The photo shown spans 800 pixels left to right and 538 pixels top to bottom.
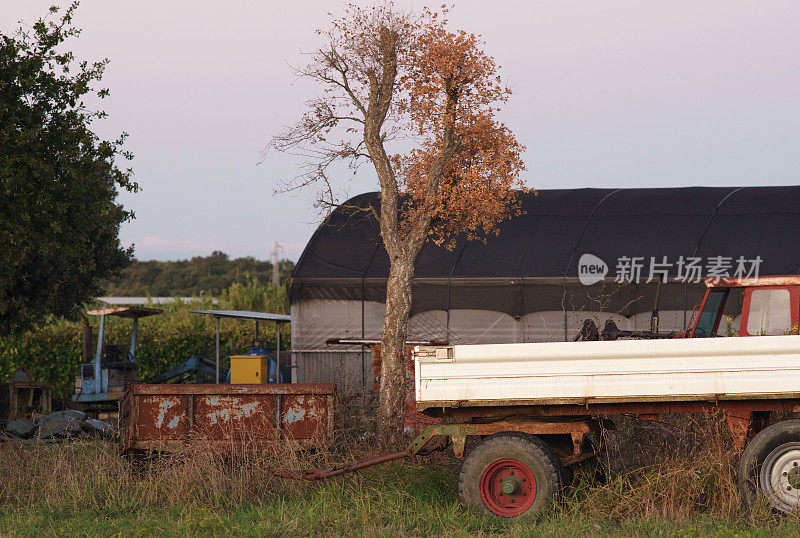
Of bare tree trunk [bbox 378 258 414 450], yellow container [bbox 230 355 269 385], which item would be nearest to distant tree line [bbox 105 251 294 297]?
yellow container [bbox 230 355 269 385]

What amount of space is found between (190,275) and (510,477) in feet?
225

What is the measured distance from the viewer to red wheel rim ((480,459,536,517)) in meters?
9.23

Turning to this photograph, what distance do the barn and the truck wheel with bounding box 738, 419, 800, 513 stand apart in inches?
411

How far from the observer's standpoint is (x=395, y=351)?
13477mm

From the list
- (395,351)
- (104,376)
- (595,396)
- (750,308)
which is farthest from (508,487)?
(104,376)

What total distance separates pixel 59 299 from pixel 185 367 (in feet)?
11.8

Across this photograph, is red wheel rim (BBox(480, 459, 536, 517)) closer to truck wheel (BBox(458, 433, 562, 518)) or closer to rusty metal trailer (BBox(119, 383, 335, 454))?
truck wheel (BBox(458, 433, 562, 518))

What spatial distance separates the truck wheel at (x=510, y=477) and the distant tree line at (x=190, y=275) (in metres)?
63.1

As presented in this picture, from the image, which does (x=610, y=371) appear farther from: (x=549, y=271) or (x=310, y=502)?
(x=549, y=271)

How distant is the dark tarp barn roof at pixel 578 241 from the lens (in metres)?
20.7

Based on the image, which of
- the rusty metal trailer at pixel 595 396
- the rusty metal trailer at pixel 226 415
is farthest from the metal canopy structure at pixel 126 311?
the rusty metal trailer at pixel 595 396

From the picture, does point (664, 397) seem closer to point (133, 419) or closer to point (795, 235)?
point (133, 419)

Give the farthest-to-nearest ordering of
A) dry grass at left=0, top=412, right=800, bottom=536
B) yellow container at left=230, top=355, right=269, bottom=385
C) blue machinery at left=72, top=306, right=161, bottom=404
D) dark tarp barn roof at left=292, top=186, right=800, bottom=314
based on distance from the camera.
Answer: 1. dark tarp barn roof at left=292, top=186, right=800, bottom=314
2. blue machinery at left=72, top=306, right=161, bottom=404
3. yellow container at left=230, top=355, right=269, bottom=385
4. dry grass at left=0, top=412, right=800, bottom=536

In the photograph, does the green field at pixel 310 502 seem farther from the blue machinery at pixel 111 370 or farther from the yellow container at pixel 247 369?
the blue machinery at pixel 111 370
